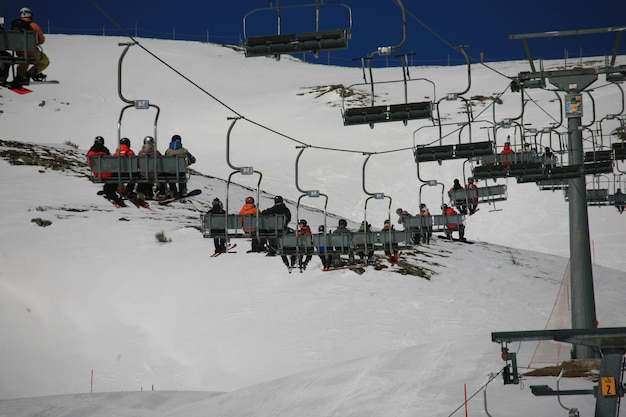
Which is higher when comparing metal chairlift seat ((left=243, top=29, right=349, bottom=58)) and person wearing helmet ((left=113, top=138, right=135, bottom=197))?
metal chairlift seat ((left=243, top=29, right=349, bottom=58))

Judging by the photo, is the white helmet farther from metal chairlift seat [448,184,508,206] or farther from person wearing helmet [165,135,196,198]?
metal chairlift seat [448,184,508,206]

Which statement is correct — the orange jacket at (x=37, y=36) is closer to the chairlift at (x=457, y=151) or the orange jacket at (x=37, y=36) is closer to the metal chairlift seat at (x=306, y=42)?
the metal chairlift seat at (x=306, y=42)

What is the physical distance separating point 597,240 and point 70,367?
98.1ft

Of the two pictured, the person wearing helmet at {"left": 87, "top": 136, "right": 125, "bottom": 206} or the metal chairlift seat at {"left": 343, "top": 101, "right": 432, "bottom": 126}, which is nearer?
the person wearing helmet at {"left": 87, "top": 136, "right": 125, "bottom": 206}

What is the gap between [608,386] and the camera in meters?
10.9

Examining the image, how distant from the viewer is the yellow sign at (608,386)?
10883 mm

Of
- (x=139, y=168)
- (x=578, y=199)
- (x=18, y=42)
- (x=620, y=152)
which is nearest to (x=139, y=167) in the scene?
(x=139, y=168)

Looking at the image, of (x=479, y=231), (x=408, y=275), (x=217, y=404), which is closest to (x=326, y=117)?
(x=479, y=231)

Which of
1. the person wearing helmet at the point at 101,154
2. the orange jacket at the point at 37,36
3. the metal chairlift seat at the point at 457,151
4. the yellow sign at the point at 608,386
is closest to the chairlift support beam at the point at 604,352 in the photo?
the yellow sign at the point at 608,386

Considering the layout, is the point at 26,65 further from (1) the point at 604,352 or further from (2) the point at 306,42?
(1) the point at 604,352

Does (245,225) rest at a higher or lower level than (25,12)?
lower

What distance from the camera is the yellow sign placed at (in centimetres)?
1088

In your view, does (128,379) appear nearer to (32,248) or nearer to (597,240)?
(32,248)

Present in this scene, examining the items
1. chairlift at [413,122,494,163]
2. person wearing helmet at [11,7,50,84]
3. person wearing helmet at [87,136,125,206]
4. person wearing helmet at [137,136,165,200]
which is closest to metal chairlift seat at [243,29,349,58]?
person wearing helmet at [11,7,50,84]
